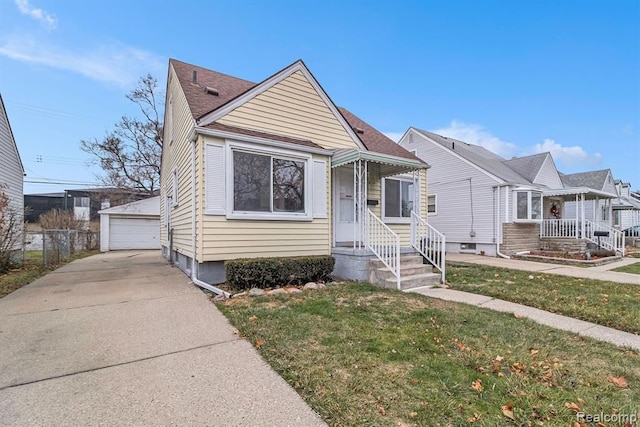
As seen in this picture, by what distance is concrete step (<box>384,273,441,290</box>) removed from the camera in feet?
21.1

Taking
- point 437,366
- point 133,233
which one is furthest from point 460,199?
point 133,233

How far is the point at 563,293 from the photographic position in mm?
6035

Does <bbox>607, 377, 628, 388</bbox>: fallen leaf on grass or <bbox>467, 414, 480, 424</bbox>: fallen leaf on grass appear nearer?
<bbox>467, 414, 480, 424</bbox>: fallen leaf on grass

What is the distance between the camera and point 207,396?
246 centimetres

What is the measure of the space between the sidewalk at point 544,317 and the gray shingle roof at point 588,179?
72.7ft

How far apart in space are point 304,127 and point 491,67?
1151 cm

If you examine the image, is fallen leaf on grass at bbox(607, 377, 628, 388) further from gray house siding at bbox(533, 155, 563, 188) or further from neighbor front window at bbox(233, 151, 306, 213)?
Answer: gray house siding at bbox(533, 155, 563, 188)

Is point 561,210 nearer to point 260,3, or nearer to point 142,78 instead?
point 260,3

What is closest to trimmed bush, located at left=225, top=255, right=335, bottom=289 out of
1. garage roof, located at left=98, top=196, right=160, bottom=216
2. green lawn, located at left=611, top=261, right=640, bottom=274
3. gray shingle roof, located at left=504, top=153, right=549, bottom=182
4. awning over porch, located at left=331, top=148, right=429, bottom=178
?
awning over porch, located at left=331, top=148, right=429, bottom=178

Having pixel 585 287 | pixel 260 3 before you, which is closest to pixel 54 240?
pixel 260 3

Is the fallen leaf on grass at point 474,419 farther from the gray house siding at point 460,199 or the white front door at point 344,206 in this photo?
the gray house siding at point 460,199

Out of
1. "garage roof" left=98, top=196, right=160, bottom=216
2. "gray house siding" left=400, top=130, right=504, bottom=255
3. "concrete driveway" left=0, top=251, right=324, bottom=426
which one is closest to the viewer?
"concrete driveway" left=0, top=251, right=324, bottom=426

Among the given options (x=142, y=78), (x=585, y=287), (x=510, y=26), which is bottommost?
(x=585, y=287)

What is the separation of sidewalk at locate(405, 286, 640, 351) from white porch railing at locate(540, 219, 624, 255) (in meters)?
11.0
